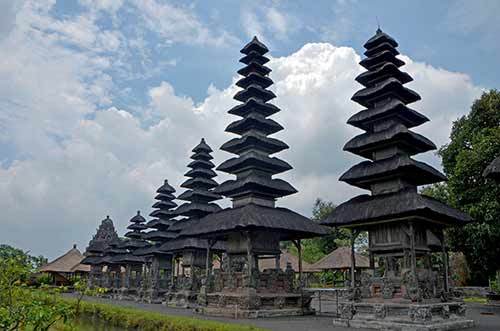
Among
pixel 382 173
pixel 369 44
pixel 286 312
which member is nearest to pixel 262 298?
pixel 286 312

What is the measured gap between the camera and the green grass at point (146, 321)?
13.9 m

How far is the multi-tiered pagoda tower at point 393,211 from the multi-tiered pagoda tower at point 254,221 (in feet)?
14.5

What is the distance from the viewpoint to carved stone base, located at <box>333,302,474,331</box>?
14086 mm

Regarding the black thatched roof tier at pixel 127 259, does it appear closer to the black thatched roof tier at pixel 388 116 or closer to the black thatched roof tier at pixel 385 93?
the black thatched roof tier at pixel 388 116

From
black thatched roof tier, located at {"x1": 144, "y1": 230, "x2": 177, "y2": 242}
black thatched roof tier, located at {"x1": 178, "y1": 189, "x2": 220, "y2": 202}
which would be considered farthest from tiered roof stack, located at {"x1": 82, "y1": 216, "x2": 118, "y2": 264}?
black thatched roof tier, located at {"x1": 178, "y1": 189, "x2": 220, "y2": 202}

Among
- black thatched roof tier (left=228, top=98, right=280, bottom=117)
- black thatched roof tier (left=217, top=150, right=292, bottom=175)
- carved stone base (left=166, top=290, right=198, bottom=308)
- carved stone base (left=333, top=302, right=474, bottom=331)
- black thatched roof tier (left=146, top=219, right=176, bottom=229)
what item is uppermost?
black thatched roof tier (left=228, top=98, right=280, bottom=117)

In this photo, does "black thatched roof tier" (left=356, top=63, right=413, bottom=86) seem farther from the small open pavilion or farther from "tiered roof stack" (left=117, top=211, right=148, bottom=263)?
the small open pavilion

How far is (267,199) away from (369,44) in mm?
9673

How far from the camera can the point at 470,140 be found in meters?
28.3

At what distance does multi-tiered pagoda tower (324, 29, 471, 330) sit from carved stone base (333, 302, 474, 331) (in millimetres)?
32

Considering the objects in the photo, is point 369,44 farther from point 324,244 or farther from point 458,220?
point 324,244

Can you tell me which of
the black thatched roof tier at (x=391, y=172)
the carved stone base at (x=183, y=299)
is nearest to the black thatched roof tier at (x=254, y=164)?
the black thatched roof tier at (x=391, y=172)

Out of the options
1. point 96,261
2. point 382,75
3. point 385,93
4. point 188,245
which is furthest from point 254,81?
point 96,261

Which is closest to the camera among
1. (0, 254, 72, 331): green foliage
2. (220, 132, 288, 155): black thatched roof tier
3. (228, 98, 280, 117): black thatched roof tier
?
(0, 254, 72, 331): green foliage
